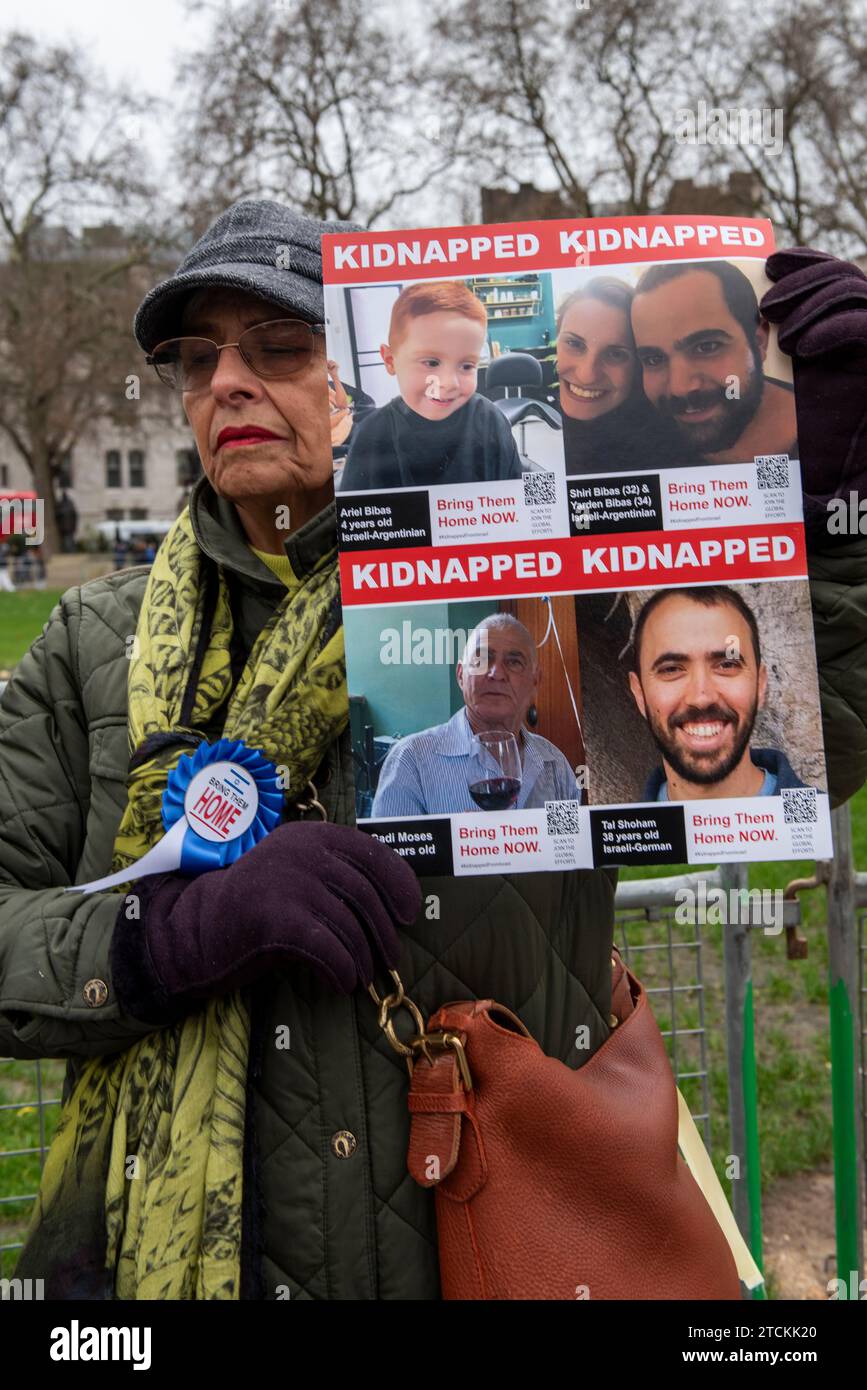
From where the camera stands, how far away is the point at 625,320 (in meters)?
1.81

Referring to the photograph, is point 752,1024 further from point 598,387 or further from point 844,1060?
point 598,387

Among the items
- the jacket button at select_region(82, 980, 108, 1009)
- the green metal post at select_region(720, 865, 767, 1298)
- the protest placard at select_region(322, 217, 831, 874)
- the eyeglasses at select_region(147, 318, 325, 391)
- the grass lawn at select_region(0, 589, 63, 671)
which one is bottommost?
the green metal post at select_region(720, 865, 767, 1298)

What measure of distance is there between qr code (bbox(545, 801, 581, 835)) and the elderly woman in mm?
187

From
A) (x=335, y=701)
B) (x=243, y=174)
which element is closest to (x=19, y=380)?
(x=243, y=174)

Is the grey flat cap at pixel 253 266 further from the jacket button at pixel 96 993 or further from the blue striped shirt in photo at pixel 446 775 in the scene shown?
the jacket button at pixel 96 993

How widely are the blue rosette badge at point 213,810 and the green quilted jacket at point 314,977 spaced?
119 mm

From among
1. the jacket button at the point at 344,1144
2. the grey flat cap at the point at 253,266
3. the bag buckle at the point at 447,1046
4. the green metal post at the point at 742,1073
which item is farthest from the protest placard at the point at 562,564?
the green metal post at the point at 742,1073

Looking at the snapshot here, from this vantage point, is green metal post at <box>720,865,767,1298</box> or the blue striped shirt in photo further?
green metal post at <box>720,865,767,1298</box>

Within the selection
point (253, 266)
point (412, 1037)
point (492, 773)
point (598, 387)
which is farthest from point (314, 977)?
point (253, 266)

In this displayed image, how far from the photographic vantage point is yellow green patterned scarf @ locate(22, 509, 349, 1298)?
1812mm

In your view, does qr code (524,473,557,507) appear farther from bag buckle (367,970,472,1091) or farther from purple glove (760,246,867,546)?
bag buckle (367,970,472,1091)

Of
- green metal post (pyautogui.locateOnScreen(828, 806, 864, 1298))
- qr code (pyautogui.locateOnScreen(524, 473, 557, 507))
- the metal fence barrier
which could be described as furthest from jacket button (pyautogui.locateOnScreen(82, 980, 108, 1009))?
green metal post (pyautogui.locateOnScreen(828, 806, 864, 1298))

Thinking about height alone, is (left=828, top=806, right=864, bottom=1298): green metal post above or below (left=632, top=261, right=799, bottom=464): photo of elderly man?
below
